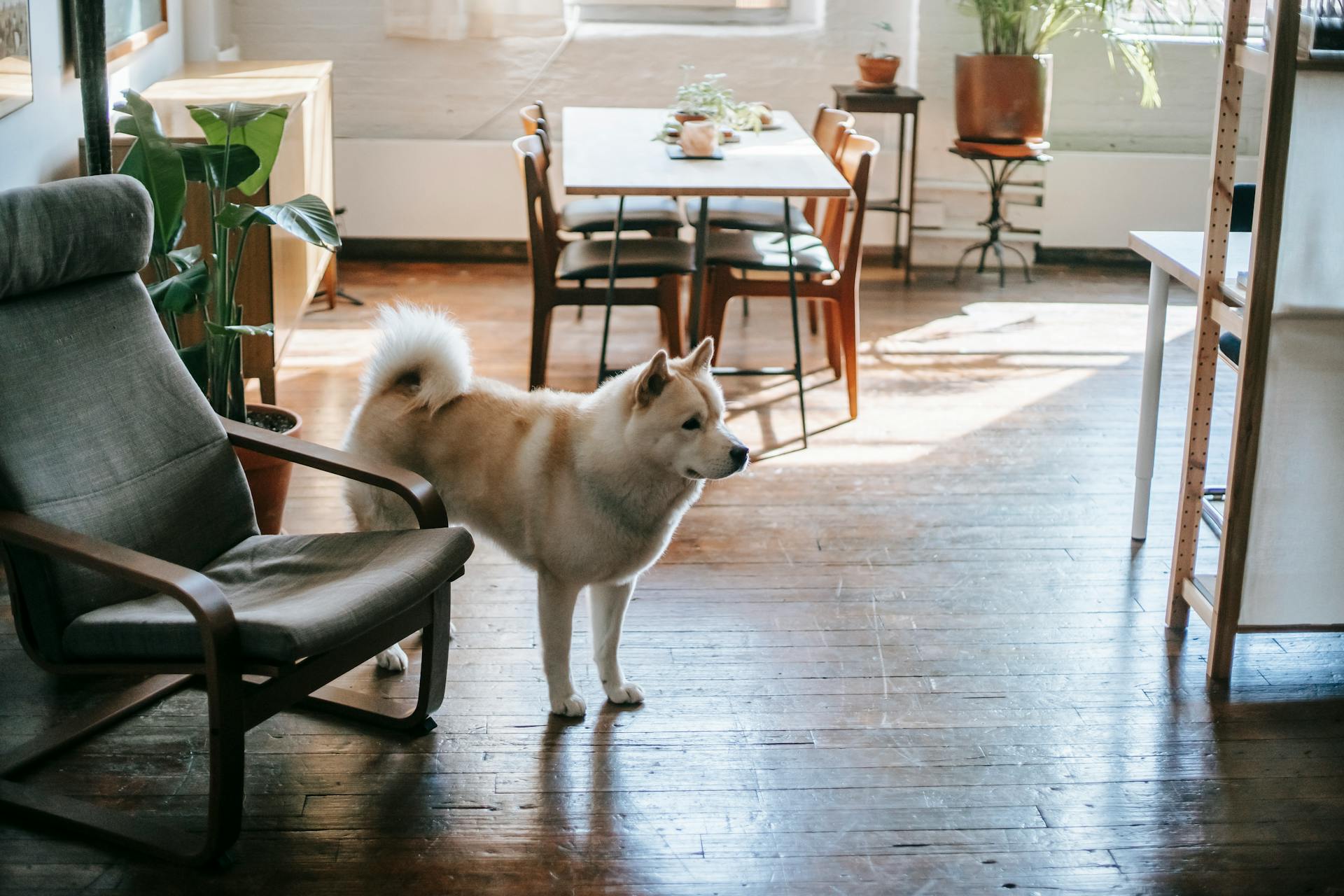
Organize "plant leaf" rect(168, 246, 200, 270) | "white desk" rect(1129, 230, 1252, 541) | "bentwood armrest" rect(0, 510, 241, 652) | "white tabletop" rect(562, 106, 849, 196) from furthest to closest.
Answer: "white tabletop" rect(562, 106, 849, 196) < "plant leaf" rect(168, 246, 200, 270) < "white desk" rect(1129, 230, 1252, 541) < "bentwood armrest" rect(0, 510, 241, 652)

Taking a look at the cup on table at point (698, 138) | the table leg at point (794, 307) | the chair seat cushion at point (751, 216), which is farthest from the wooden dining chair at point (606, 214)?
the table leg at point (794, 307)

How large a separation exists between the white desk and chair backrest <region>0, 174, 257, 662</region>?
2.20m

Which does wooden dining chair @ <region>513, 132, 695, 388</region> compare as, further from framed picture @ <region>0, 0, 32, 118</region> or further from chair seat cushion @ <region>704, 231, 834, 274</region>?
framed picture @ <region>0, 0, 32, 118</region>

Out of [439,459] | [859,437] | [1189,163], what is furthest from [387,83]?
[439,459]

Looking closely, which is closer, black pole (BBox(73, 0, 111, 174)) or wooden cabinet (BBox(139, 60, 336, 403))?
black pole (BBox(73, 0, 111, 174))

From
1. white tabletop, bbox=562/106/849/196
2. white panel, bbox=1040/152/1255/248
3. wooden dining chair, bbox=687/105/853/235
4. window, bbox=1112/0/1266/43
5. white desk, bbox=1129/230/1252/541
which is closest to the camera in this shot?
white desk, bbox=1129/230/1252/541

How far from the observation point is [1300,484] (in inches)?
115

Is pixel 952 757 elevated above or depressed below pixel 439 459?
below

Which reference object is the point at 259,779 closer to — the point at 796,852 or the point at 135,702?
the point at 135,702

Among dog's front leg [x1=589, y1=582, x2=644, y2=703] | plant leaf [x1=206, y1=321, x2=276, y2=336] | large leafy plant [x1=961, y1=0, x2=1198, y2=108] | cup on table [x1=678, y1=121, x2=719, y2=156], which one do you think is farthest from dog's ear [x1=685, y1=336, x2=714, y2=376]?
large leafy plant [x1=961, y1=0, x2=1198, y2=108]

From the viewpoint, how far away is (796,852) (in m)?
2.40

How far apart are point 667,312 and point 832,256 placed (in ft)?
2.01

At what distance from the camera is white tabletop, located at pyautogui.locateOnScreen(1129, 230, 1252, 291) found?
312 centimetres

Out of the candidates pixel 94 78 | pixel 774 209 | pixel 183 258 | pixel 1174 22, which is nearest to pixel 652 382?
pixel 183 258
